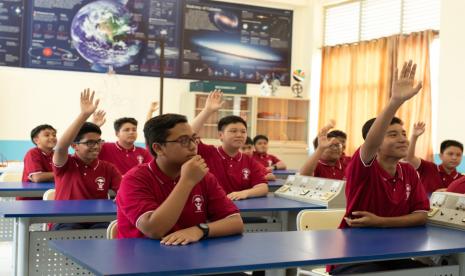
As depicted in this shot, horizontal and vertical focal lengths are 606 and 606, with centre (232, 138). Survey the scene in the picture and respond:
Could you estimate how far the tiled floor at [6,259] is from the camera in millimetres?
5035

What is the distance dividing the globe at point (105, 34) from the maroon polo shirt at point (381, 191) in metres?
6.74

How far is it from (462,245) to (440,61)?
5.74m

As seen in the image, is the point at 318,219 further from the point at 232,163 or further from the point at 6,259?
the point at 6,259

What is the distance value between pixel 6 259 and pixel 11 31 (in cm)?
419

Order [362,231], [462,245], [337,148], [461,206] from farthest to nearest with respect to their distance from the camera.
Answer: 1. [337,148]
2. [461,206]
3. [362,231]
4. [462,245]

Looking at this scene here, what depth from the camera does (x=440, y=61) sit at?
7.94 m

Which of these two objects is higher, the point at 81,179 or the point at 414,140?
the point at 414,140

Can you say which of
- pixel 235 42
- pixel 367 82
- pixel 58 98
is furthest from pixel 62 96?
pixel 367 82

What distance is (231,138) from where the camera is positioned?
4852 millimetres

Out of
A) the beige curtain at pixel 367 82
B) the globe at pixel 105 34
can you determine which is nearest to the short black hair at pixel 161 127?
the beige curtain at pixel 367 82

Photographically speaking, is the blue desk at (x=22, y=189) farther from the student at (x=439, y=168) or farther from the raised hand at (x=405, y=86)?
the student at (x=439, y=168)

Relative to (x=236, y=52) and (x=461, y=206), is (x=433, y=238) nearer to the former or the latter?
(x=461, y=206)

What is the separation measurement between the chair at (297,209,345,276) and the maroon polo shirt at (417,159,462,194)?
2.84 m

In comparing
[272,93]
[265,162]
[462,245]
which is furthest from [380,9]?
[462,245]
